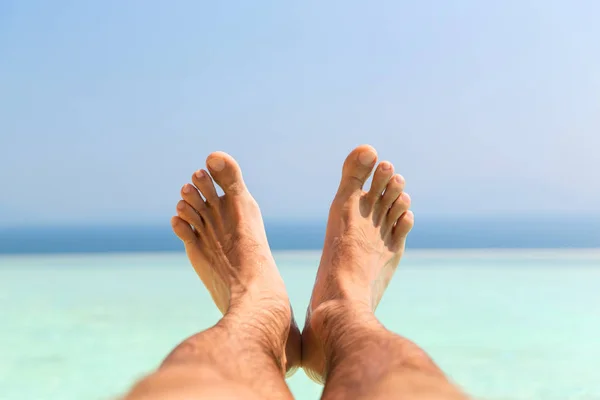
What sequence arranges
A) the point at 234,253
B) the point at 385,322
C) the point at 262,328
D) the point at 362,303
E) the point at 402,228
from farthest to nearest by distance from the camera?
1. the point at 385,322
2. the point at 402,228
3. the point at 234,253
4. the point at 362,303
5. the point at 262,328

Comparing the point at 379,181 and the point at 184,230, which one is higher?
the point at 379,181

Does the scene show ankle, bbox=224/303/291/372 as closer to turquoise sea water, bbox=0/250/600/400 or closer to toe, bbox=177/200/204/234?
turquoise sea water, bbox=0/250/600/400

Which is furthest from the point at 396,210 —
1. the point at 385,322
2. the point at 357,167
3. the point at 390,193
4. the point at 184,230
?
the point at 184,230

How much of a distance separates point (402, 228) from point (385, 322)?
0.46m

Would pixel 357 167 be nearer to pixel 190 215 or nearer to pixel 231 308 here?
pixel 190 215

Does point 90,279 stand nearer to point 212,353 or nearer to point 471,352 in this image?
point 471,352

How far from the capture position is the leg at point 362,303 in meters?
0.69

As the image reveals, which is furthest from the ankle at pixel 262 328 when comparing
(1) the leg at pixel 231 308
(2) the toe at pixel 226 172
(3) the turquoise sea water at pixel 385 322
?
(2) the toe at pixel 226 172

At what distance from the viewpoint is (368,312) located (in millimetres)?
1116

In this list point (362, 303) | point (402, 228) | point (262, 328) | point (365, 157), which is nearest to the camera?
point (262, 328)

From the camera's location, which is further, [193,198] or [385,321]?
[385,321]

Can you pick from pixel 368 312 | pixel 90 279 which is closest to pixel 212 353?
pixel 368 312

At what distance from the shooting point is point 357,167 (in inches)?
68.2

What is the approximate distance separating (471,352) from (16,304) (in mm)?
1981
